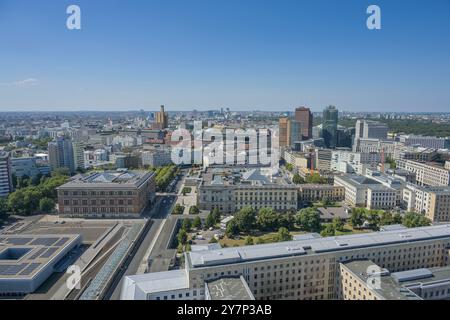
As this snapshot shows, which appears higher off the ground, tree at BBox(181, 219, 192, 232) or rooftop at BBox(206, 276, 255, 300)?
rooftop at BBox(206, 276, 255, 300)

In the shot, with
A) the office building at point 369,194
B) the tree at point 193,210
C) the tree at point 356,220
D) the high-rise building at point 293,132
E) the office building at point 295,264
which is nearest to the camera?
the office building at point 295,264

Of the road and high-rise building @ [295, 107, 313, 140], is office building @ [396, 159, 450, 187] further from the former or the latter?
the road

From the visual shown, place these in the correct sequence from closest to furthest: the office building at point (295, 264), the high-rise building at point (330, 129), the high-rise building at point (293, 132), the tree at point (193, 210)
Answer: the office building at point (295, 264) → the tree at point (193, 210) → the high-rise building at point (293, 132) → the high-rise building at point (330, 129)

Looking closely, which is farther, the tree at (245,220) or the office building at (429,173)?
the office building at (429,173)

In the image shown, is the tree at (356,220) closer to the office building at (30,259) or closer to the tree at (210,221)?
the tree at (210,221)

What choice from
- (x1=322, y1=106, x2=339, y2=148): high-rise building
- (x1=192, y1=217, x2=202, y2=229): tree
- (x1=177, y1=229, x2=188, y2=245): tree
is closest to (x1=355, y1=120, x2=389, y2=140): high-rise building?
(x1=322, y1=106, x2=339, y2=148): high-rise building

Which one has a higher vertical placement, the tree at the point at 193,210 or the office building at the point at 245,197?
the office building at the point at 245,197

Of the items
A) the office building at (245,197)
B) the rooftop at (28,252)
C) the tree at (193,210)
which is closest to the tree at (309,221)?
the office building at (245,197)
